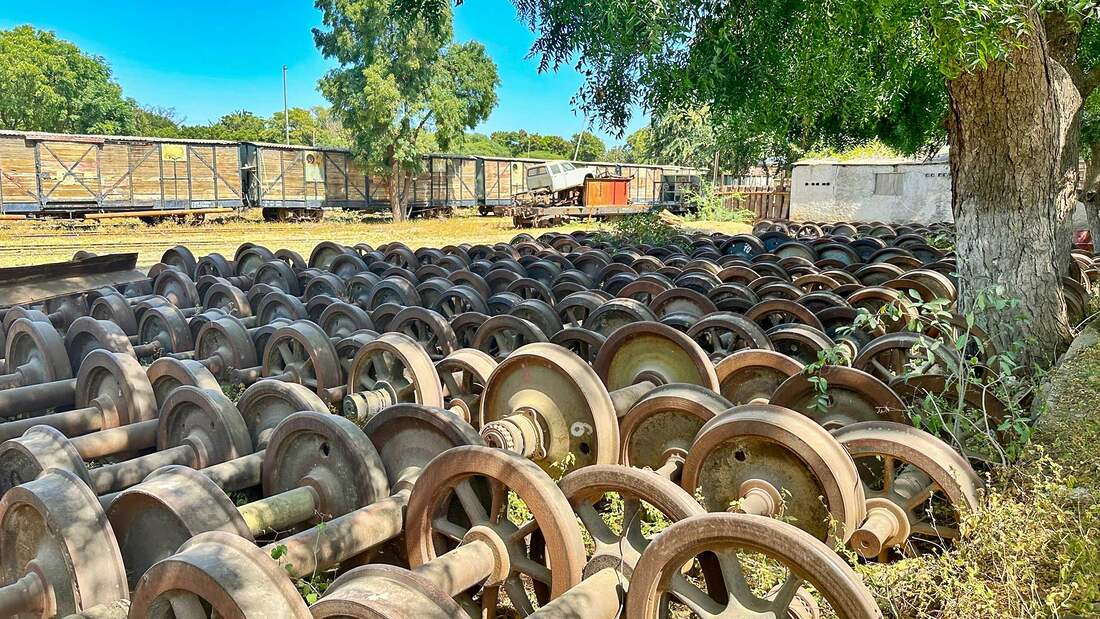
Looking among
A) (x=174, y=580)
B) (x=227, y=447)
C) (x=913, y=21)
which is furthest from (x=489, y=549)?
(x=913, y=21)

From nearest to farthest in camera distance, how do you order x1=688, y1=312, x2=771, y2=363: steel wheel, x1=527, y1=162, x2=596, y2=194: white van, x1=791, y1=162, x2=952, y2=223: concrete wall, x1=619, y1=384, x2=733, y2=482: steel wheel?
1. x1=619, y1=384, x2=733, y2=482: steel wheel
2. x1=688, y1=312, x2=771, y2=363: steel wheel
3. x1=791, y1=162, x2=952, y2=223: concrete wall
4. x1=527, y1=162, x2=596, y2=194: white van

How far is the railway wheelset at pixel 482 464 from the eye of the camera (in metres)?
2.45

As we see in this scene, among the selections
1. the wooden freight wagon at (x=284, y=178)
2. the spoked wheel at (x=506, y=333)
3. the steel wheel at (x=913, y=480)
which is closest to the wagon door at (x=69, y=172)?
the wooden freight wagon at (x=284, y=178)

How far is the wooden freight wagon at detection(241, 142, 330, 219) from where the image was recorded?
1056 inches

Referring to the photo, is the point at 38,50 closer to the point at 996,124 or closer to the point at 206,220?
the point at 206,220

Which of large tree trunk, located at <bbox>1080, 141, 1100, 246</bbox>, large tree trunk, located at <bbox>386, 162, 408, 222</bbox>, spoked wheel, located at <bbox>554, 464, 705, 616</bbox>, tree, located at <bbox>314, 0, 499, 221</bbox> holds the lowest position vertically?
spoked wheel, located at <bbox>554, 464, 705, 616</bbox>

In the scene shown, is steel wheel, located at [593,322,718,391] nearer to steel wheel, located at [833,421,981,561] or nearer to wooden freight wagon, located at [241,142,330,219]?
steel wheel, located at [833,421,981,561]

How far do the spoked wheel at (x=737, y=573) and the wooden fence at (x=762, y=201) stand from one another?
87.5 ft

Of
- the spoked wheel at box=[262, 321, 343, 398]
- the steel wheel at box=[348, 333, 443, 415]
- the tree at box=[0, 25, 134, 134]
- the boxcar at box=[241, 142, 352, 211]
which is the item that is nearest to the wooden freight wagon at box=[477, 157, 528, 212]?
the boxcar at box=[241, 142, 352, 211]

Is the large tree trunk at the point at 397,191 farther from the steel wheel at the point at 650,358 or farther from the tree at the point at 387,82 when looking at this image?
the steel wheel at the point at 650,358

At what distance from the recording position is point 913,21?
3.96 metres

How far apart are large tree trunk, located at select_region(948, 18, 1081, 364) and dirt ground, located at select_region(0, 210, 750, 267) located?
13.6 m

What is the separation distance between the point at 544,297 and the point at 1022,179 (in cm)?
408

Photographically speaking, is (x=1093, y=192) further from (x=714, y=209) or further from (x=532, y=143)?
(x=532, y=143)
